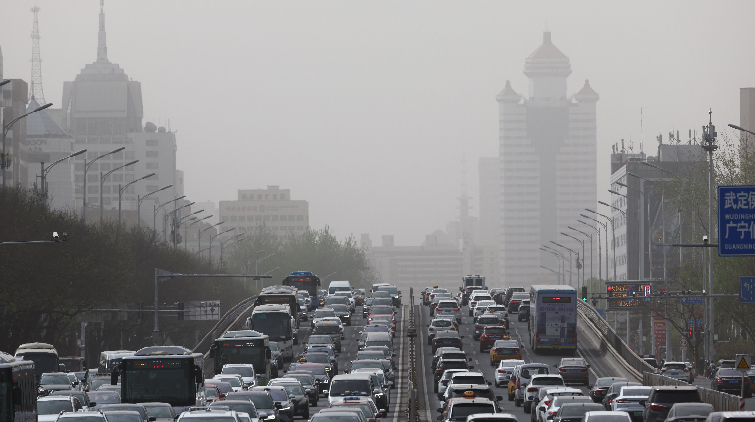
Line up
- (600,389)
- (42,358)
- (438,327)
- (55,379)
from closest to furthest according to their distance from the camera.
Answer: (55,379) → (600,389) → (42,358) → (438,327)

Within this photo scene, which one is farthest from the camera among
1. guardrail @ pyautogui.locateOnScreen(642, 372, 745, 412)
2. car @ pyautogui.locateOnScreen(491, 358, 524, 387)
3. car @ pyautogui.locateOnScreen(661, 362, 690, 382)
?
car @ pyautogui.locateOnScreen(661, 362, 690, 382)

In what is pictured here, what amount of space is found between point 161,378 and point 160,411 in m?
2.23

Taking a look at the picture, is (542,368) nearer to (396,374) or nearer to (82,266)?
(396,374)

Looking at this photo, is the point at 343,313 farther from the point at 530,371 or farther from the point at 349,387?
the point at 349,387

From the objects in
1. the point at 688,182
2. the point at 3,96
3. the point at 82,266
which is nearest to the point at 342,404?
the point at 82,266

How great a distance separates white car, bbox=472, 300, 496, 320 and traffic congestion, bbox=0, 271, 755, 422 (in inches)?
8.0

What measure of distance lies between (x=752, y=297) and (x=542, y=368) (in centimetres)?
1025

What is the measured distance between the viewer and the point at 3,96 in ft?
490

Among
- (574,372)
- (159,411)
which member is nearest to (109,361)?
(574,372)

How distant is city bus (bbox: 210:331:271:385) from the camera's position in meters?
56.3

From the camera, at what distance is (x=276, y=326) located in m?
71.2

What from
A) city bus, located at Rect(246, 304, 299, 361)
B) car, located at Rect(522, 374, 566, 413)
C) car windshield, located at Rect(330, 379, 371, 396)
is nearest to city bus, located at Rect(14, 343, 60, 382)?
car windshield, located at Rect(330, 379, 371, 396)

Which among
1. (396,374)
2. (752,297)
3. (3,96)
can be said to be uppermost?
(3,96)

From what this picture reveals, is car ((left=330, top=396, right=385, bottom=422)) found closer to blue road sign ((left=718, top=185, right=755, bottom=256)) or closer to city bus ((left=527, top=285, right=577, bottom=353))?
blue road sign ((left=718, top=185, right=755, bottom=256))
